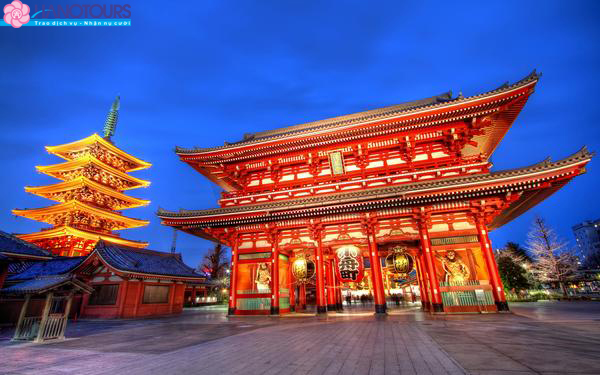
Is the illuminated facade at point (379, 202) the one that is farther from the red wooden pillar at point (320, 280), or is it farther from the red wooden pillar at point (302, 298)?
the red wooden pillar at point (302, 298)

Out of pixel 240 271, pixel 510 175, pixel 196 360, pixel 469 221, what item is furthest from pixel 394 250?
pixel 196 360

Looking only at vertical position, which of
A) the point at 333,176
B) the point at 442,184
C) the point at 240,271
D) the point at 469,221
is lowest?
the point at 240,271

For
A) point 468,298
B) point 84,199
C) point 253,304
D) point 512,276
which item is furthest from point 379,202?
point 84,199

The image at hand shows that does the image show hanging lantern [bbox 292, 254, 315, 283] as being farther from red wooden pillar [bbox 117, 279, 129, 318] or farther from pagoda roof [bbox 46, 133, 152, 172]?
pagoda roof [bbox 46, 133, 152, 172]

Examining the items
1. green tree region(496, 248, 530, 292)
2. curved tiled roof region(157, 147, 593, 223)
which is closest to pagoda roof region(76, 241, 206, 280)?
curved tiled roof region(157, 147, 593, 223)

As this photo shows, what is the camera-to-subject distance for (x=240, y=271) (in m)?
15.9

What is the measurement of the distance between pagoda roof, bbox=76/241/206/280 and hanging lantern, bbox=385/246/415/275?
16.0 m

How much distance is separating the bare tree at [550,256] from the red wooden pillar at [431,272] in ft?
75.6

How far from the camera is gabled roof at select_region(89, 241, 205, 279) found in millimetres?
17141

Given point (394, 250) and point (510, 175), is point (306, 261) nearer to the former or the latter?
point (394, 250)

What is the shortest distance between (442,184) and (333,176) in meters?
6.18

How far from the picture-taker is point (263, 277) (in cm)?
1532

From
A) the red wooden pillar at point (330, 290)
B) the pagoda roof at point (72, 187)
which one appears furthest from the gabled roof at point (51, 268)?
the red wooden pillar at point (330, 290)

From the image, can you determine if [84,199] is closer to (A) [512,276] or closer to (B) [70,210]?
(B) [70,210]
